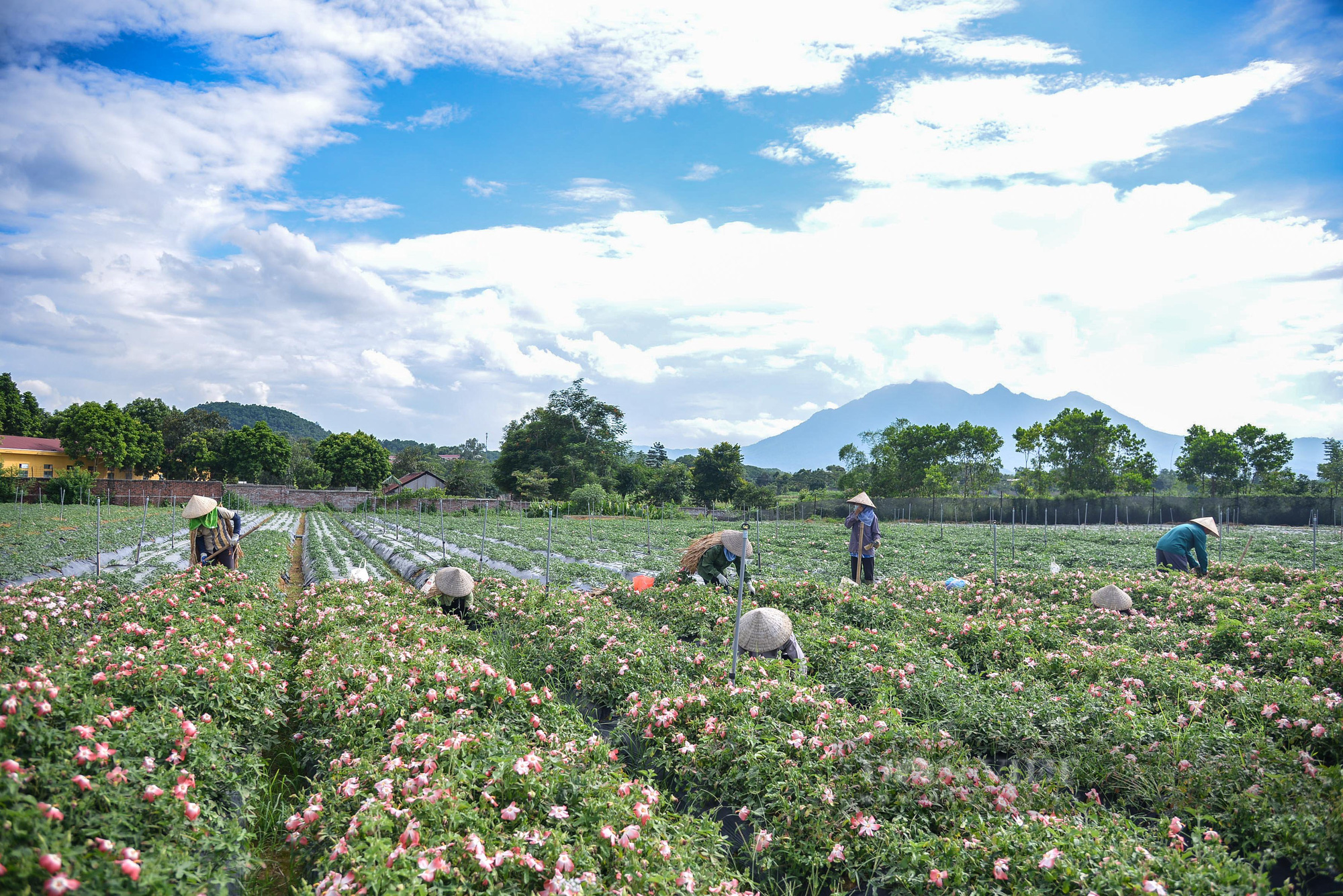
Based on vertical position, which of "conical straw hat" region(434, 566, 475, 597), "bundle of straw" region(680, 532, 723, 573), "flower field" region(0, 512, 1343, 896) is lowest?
"flower field" region(0, 512, 1343, 896)

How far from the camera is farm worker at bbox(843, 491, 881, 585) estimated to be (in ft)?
34.2

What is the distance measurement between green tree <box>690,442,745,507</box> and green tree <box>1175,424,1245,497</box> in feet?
129

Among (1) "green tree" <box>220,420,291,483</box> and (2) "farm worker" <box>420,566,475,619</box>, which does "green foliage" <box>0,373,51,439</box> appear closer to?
(1) "green tree" <box>220,420,291,483</box>

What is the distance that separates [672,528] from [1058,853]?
2763 centimetres

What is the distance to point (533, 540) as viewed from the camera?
21766mm

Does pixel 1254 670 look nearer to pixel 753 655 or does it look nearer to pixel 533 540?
pixel 753 655

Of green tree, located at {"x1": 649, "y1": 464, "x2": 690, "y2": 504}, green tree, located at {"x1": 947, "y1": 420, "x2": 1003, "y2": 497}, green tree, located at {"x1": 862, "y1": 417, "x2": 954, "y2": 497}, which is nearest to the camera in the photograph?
green tree, located at {"x1": 649, "y1": 464, "x2": 690, "y2": 504}

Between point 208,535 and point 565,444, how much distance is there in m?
49.7

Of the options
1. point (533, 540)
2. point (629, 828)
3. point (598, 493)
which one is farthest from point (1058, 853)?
point (598, 493)

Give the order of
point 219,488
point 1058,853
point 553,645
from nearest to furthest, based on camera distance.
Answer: point 1058,853, point 553,645, point 219,488

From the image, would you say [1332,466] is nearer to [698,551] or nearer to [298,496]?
[698,551]

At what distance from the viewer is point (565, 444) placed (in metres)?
59.1

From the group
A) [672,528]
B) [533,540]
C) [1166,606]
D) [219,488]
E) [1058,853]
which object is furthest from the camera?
[219,488]

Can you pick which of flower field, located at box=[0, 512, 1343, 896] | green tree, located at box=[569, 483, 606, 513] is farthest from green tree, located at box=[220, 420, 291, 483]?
flower field, located at box=[0, 512, 1343, 896]
